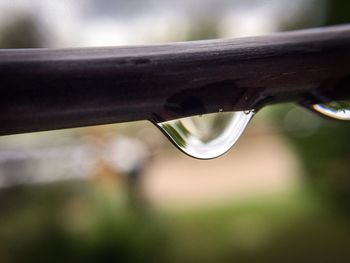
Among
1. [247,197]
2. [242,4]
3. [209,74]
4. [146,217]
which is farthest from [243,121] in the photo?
[242,4]

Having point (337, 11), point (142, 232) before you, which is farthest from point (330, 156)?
point (142, 232)

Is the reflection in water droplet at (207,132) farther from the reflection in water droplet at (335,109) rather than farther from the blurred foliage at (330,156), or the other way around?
the blurred foliage at (330,156)

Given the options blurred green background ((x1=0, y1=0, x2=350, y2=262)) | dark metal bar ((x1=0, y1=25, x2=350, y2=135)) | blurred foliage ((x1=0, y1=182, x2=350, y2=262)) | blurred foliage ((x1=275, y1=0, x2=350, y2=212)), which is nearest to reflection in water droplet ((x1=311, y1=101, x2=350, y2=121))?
dark metal bar ((x1=0, y1=25, x2=350, y2=135))

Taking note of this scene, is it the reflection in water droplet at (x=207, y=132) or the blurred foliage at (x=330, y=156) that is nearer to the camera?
the reflection in water droplet at (x=207, y=132)

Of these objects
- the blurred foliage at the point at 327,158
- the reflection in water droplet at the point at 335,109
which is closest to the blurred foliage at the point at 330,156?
the blurred foliage at the point at 327,158

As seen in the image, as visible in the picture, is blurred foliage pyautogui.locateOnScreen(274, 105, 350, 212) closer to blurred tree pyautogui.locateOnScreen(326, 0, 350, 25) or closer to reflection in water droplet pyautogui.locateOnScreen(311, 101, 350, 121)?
blurred tree pyautogui.locateOnScreen(326, 0, 350, 25)

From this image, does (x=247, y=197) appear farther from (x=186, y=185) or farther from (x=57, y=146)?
(x=57, y=146)
